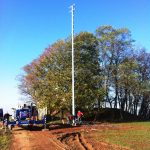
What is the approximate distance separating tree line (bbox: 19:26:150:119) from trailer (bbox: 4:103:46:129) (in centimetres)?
1210

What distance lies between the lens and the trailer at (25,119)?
35.9 metres

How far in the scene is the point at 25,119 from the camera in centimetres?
3662

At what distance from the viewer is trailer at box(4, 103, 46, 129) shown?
3591 centimetres

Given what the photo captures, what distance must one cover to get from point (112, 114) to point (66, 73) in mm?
15238

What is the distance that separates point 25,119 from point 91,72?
17.7 metres

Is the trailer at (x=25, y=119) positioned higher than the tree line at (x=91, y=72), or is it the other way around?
the tree line at (x=91, y=72)

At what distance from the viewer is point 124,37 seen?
58656 millimetres

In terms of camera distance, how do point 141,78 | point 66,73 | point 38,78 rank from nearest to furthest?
point 66,73
point 38,78
point 141,78

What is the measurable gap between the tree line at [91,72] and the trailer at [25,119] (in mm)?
12099

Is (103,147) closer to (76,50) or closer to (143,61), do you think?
(76,50)

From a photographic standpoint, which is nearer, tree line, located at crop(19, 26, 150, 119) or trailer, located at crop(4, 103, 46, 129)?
trailer, located at crop(4, 103, 46, 129)

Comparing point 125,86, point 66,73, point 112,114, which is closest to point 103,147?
point 66,73

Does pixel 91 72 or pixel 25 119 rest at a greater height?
pixel 91 72

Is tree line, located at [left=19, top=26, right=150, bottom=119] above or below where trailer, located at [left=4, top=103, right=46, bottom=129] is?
above
